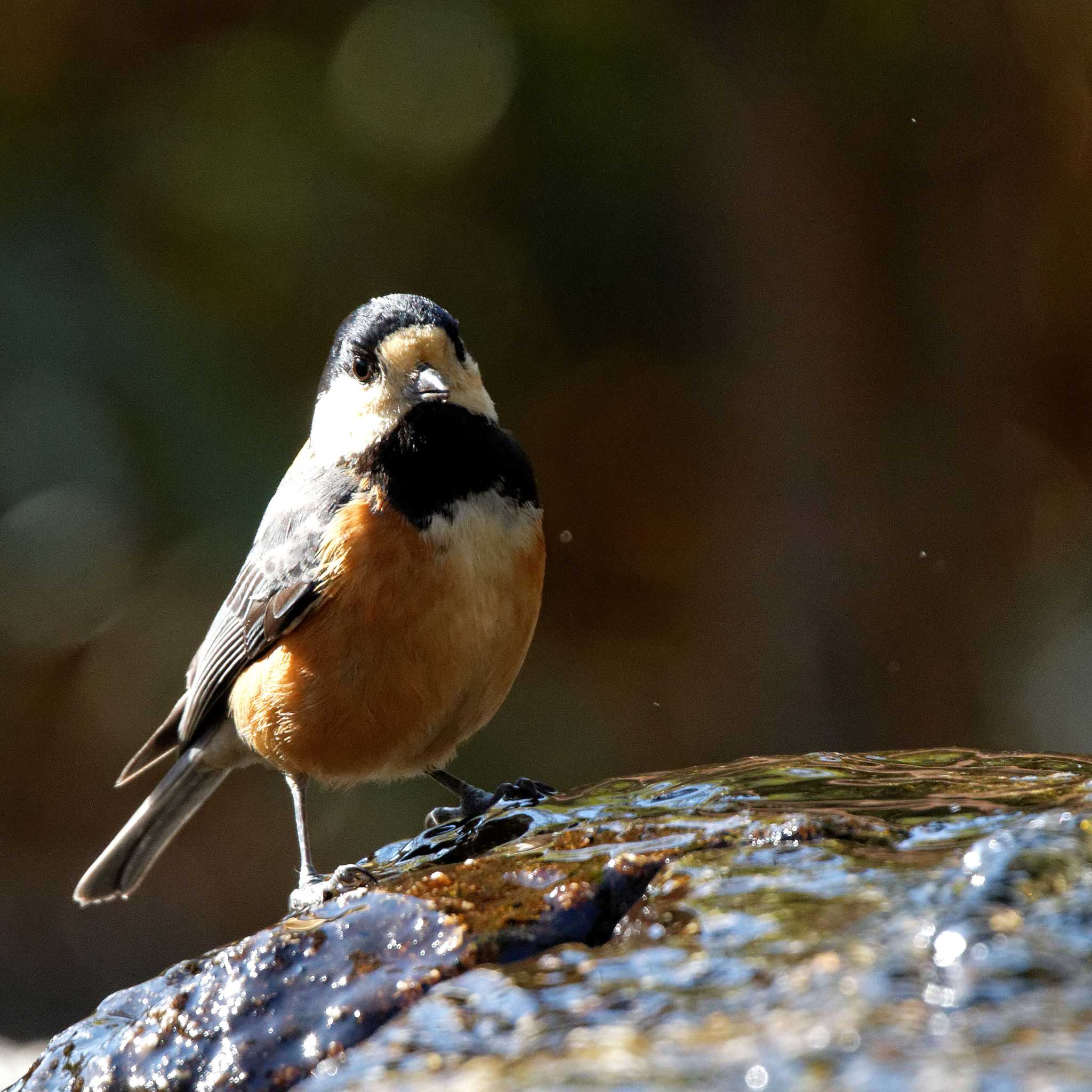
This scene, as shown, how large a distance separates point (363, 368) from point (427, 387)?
15.2 inches

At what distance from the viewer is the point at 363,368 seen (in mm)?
4352

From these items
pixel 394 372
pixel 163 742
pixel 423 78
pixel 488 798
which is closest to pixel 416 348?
pixel 394 372

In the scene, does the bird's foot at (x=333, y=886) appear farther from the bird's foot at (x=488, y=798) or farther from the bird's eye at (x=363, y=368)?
the bird's eye at (x=363, y=368)

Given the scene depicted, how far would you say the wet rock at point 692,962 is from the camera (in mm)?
1977

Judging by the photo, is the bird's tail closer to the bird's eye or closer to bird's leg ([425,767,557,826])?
bird's leg ([425,767,557,826])

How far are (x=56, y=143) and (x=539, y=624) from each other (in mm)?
3491

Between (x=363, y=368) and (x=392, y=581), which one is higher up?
(x=363, y=368)

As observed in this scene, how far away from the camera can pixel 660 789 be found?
3.38 m

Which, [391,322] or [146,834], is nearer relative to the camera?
[391,322]

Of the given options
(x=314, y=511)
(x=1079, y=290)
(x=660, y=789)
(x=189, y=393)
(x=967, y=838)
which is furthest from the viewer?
(x=1079, y=290)

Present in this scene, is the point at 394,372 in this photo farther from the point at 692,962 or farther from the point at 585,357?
the point at 585,357

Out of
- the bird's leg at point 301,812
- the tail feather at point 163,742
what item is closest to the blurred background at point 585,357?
the tail feather at point 163,742

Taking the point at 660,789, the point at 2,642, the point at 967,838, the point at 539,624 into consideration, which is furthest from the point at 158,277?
the point at 967,838

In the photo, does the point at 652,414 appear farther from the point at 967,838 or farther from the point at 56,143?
the point at 967,838
